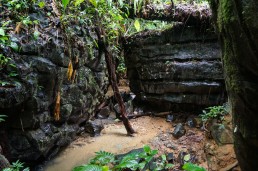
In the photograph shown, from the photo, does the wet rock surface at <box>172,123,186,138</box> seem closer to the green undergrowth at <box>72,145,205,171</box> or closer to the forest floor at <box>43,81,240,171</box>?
the forest floor at <box>43,81,240,171</box>

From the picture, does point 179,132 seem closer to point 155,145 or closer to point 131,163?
point 155,145

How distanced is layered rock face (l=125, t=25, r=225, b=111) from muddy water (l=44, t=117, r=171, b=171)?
3.01 ft

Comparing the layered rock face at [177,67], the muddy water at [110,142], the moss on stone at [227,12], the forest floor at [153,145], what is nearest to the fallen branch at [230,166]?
the forest floor at [153,145]

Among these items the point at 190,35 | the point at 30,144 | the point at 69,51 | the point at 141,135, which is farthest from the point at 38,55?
the point at 190,35

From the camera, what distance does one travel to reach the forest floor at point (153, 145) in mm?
4113

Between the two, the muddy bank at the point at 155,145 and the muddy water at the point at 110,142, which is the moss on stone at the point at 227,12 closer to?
the muddy bank at the point at 155,145

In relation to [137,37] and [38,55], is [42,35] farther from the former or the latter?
[137,37]

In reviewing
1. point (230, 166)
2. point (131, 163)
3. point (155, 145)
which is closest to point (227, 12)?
point (131, 163)

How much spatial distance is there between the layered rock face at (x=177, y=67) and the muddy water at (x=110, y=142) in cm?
92

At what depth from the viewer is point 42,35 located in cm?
Answer: 484

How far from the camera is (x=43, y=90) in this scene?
195 inches

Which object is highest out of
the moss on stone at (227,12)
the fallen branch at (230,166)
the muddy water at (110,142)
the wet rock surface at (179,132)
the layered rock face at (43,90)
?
the moss on stone at (227,12)

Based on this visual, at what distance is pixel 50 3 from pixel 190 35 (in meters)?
4.04

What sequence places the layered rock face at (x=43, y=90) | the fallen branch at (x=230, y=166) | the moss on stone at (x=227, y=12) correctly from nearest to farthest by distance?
the moss on stone at (x=227, y=12), the fallen branch at (x=230, y=166), the layered rock face at (x=43, y=90)
